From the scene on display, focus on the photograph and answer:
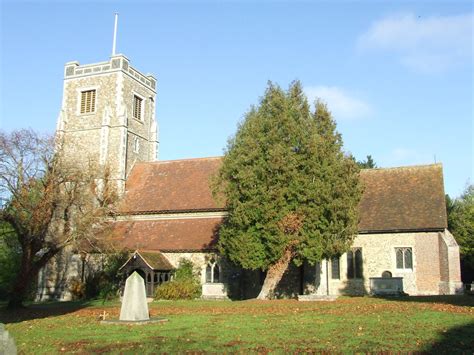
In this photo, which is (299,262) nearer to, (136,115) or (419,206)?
(419,206)

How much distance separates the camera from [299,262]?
2634 centimetres

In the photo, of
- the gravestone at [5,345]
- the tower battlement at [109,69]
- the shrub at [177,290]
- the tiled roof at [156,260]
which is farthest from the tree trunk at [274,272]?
the tower battlement at [109,69]

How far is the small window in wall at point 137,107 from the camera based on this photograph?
4138 centimetres

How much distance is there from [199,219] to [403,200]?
44.0ft

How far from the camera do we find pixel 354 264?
30734 mm

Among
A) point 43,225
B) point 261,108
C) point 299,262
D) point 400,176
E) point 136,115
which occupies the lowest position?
point 299,262

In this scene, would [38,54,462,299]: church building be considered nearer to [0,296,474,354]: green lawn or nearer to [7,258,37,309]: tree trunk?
[7,258,37,309]: tree trunk

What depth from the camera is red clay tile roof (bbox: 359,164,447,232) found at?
29.8 meters

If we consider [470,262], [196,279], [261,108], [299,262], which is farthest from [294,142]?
[470,262]

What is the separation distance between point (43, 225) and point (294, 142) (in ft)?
43.2

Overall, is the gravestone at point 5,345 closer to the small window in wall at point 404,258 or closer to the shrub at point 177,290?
the shrub at point 177,290

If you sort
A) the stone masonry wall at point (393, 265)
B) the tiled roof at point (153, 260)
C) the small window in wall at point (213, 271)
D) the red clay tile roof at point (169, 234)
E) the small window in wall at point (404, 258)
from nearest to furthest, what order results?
the stone masonry wall at point (393, 265) < the small window in wall at point (404, 258) < the tiled roof at point (153, 260) < the small window in wall at point (213, 271) < the red clay tile roof at point (169, 234)

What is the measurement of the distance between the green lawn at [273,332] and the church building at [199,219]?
10476mm

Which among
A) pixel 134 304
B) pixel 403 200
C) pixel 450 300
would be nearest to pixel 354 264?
pixel 403 200
